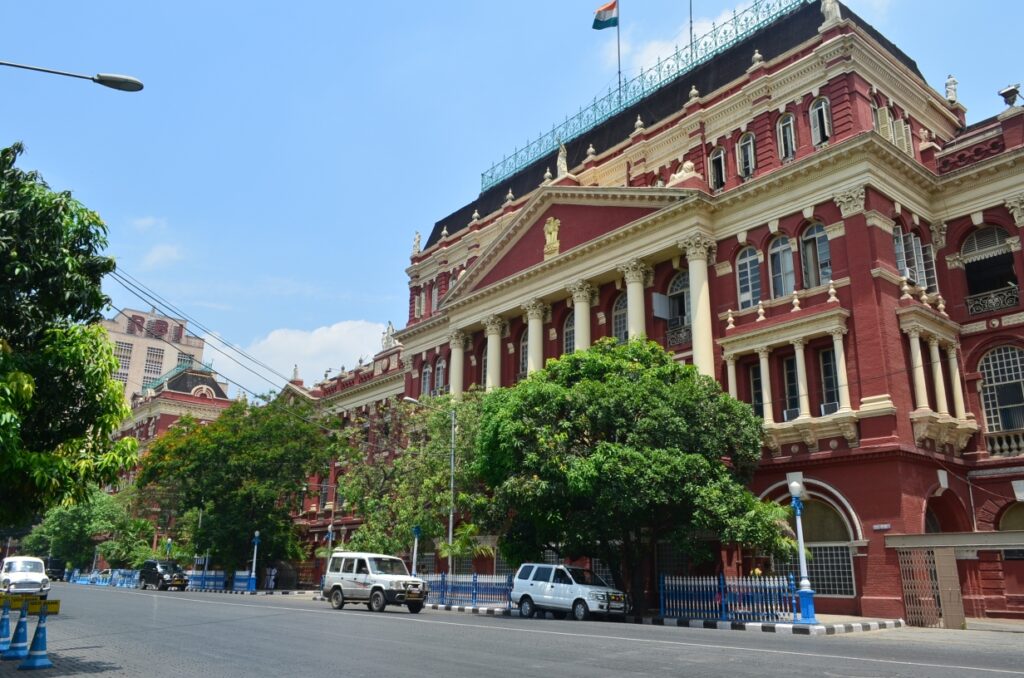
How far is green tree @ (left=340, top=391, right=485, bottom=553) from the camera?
34969 millimetres

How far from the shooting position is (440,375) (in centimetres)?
4812

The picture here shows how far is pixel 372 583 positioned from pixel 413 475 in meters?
9.23

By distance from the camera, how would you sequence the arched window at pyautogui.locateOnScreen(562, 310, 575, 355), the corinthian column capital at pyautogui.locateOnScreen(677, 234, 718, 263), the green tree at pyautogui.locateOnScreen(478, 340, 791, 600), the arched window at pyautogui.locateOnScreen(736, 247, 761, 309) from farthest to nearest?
the arched window at pyautogui.locateOnScreen(562, 310, 575, 355) < the corinthian column capital at pyautogui.locateOnScreen(677, 234, 718, 263) < the arched window at pyautogui.locateOnScreen(736, 247, 761, 309) < the green tree at pyautogui.locateOnScreen(478, 340, 791, 600)

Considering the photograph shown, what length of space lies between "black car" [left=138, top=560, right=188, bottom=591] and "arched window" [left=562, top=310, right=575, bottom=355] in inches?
1115

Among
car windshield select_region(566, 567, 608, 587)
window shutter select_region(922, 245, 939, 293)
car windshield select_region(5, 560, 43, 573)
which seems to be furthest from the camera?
car windshield select_region(5, 560, 43, 573)

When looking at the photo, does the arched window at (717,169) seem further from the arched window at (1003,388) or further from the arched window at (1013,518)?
the arched window at (1013,518)

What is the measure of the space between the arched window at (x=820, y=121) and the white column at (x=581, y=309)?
11.5 metres

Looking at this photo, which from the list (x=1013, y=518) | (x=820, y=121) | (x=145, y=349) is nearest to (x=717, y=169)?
(x=820, y=121)

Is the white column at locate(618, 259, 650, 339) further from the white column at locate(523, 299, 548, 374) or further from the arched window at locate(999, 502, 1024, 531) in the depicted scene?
the arched window at locate(999, 502, 1024, 531)

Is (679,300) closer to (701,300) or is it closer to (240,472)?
(701,300)

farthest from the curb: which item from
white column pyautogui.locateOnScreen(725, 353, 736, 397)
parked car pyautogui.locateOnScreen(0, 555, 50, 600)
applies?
parked car pyautogui.locateOnScreen(0, 555, 50, 600)

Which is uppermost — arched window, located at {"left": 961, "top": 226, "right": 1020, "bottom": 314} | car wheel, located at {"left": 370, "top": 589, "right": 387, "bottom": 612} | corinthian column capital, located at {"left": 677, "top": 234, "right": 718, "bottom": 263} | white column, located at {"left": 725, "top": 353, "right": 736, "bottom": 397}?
corinthian column capital, located at {"left": 677, "top": 234, "right": 718, "bottom": 263}

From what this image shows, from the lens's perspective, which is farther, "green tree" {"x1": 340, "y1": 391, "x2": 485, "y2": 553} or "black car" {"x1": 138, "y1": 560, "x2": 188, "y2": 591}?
"black car" {"x1": 138, "y1": 560, "x2": 188, "y2": 591}

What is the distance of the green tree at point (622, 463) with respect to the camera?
24.5m
